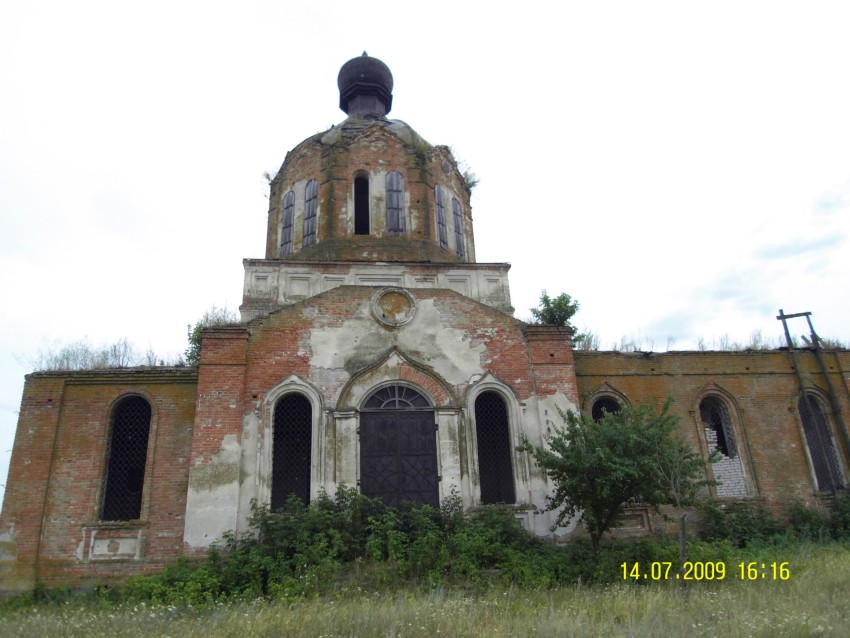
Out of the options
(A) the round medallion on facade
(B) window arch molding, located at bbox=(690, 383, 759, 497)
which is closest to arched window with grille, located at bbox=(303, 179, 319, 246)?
(A) the round medallion on facade

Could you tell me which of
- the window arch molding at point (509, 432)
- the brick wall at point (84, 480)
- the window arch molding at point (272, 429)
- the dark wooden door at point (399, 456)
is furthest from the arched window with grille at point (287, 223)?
the window arch molding at point (509, 432)

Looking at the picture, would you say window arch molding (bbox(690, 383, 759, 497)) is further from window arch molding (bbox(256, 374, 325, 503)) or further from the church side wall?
window arch molding (bbox(256, 374, 325, 503))

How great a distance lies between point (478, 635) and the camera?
648 cm

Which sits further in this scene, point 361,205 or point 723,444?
point 361,205

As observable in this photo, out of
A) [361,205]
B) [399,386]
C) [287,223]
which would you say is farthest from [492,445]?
[287,223]

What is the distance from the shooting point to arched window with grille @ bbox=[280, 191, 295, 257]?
642 inches

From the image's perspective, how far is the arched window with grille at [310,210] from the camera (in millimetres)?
15995

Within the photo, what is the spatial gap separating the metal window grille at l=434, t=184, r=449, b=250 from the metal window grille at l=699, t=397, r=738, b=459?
25.2ft

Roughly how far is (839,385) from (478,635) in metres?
13.3

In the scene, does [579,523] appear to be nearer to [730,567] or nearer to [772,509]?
[730,567]

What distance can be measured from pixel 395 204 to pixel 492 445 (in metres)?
7.17

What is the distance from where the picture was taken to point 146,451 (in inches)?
482
